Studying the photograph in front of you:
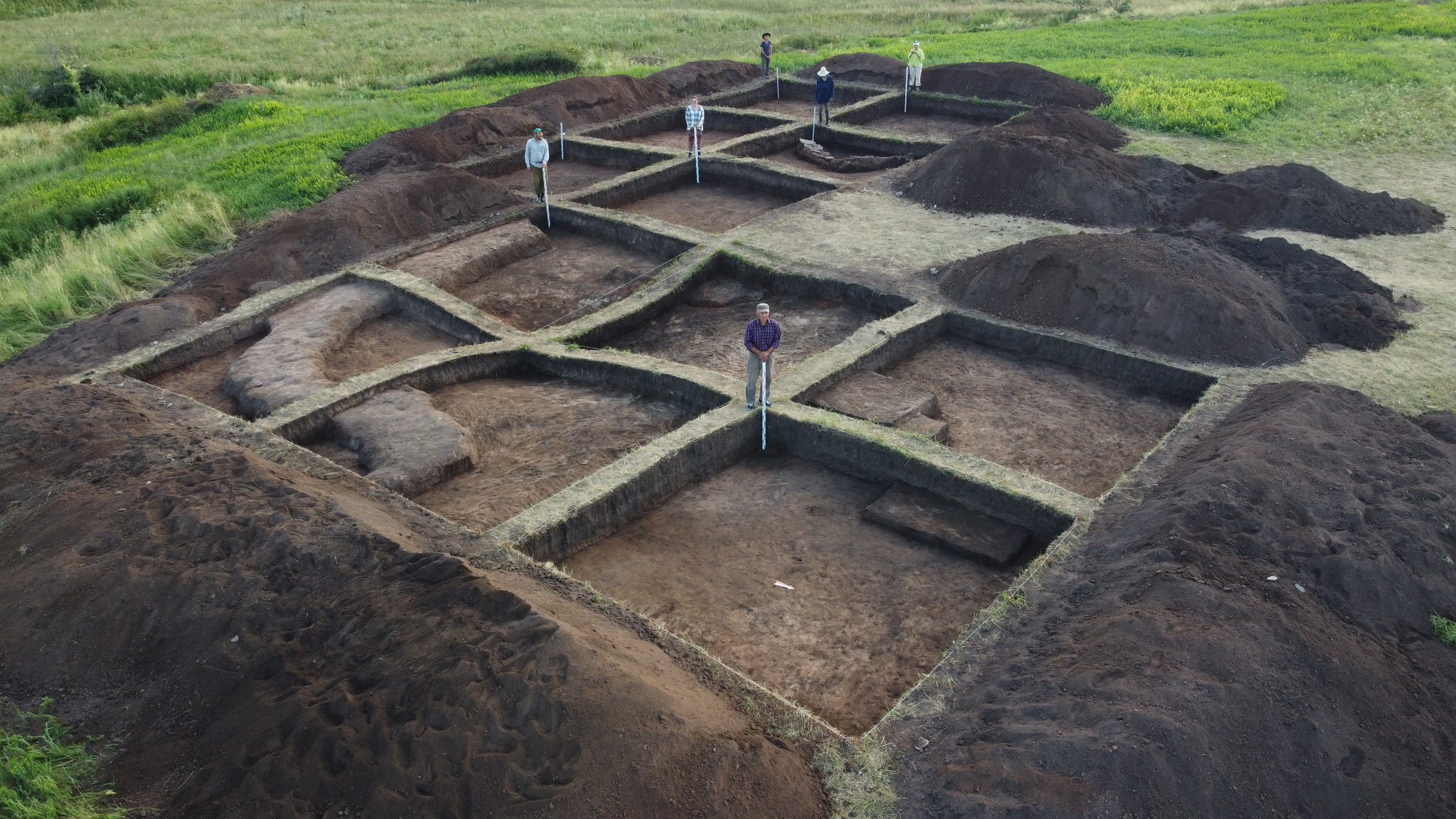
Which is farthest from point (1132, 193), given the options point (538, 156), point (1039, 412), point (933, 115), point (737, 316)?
point (538, 156)

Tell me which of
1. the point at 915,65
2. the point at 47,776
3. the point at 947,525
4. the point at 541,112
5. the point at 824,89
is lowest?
the point at 947,525

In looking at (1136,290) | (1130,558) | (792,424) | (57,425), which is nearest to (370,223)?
(57,425)

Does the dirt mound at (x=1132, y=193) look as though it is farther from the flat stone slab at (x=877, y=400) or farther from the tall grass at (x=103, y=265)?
the tall grass at (x=103, y=265)

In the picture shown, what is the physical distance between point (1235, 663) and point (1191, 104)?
48.5 feet

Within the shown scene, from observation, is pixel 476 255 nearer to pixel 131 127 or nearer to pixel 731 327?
pixel 731 327

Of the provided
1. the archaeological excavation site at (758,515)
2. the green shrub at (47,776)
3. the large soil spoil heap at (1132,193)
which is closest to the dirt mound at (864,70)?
the large soil spoil heap at (1132,193)

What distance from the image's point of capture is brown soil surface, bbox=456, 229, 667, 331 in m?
10.3

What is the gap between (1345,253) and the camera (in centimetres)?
1061

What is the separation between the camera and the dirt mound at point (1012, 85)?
17406 mm

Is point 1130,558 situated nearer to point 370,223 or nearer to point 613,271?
point 613,271

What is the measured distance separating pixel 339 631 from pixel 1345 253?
37.0ft

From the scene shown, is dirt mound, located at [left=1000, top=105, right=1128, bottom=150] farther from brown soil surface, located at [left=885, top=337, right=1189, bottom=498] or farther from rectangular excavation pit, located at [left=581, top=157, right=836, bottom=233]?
brown soil surface, located at [left=885, top=337, right=1189, bottom=498]

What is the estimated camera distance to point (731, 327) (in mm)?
9867

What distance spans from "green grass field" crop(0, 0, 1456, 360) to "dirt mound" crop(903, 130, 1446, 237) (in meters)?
3.62
